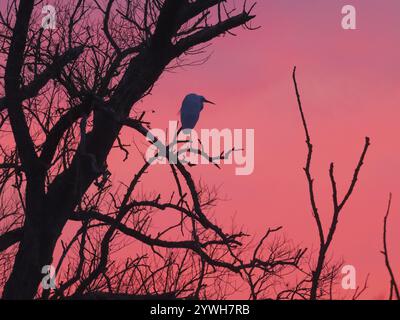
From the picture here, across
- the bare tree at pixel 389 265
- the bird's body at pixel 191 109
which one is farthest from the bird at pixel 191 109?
the bare tree at pixel 389 265

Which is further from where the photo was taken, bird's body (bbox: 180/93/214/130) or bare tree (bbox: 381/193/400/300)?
bird's body (bbox: 180/93/214/130)

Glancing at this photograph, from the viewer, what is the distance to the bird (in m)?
11.0

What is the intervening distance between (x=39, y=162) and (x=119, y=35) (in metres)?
4.70

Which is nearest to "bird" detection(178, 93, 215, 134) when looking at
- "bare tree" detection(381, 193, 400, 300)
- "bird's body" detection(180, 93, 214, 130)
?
"bird's body" detection(180, 93, 214, 130)

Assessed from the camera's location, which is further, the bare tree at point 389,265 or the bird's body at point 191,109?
the bird's body at point 191,109

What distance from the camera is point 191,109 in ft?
36.9

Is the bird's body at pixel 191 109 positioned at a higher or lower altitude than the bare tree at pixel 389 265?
higher

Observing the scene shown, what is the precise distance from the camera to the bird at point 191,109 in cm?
1098

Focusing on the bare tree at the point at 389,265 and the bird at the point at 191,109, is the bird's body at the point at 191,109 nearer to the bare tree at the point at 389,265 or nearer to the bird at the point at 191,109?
the bird at the point at 191,109

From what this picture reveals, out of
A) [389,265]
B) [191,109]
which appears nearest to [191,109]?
[191,109]

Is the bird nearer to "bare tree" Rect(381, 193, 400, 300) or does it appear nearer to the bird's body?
the bird's body

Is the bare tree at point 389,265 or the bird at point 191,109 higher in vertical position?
the bird at point 191,109
